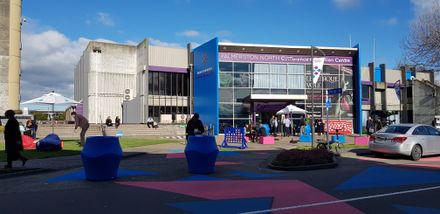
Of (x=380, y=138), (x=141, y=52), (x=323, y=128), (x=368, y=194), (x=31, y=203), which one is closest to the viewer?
(x=31, y=203)

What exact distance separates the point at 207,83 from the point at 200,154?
26.8 meters

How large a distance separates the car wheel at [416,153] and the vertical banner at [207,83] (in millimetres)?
20571

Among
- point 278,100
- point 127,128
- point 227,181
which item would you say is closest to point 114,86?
point 127,128

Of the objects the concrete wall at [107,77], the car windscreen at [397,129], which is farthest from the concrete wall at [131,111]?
the car windscreen at [397,129]

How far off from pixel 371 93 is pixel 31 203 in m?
47.7

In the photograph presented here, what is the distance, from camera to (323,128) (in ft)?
110

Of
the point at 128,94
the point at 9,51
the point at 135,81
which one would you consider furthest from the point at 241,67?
the point at 9,51

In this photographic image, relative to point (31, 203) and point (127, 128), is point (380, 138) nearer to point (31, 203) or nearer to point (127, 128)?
point (31, 203)

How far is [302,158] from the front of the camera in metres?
13.3

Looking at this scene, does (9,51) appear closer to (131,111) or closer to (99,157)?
(131,111)

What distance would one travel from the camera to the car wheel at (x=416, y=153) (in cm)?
1612

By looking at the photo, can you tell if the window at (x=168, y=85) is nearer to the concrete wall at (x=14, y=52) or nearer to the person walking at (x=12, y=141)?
the concrete wall at (x=14, y=52)

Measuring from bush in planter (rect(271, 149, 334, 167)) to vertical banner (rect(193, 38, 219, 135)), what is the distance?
71.5ft

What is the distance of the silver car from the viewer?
52.6ft
